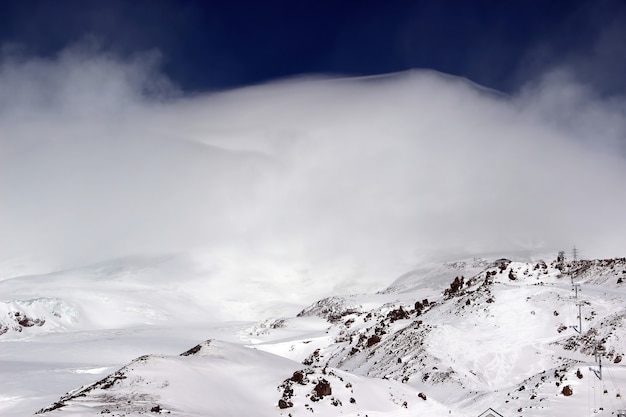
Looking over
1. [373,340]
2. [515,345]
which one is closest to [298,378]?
[515,345]

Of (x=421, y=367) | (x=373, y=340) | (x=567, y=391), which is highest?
(x=373, y=340)

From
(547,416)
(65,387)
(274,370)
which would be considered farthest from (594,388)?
(65,387)

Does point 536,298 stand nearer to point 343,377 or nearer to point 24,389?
point 343,377

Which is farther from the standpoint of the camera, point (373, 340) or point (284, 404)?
point (373, 340)

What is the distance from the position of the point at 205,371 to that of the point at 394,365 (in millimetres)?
32137

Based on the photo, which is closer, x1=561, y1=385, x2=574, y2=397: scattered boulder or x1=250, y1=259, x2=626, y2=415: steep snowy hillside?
x1=561, y1=385, x2=574, y2=397: scattered boulder

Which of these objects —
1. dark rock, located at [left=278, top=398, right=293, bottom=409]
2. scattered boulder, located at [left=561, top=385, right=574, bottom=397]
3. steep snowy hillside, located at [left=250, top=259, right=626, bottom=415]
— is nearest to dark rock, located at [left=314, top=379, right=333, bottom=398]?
dark rock, located at [left=278, top=398, right=293, bottom=409]

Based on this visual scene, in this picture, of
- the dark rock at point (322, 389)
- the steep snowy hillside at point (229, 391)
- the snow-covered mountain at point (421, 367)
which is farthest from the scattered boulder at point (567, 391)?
the dark rock at point (322, 389)

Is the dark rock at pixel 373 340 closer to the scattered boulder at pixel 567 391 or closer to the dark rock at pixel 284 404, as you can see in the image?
the scattered boulder at pixel 567 391

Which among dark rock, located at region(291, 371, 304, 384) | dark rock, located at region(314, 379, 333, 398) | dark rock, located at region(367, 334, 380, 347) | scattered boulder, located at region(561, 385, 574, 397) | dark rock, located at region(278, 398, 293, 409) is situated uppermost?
dark rock, located at region(367, 334, 380, 347)

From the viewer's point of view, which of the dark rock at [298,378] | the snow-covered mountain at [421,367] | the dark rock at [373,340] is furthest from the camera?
the dark rock at [373,340]

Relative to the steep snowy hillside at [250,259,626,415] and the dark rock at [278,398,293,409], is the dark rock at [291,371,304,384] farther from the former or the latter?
the steep snowy hillside at [250,259,626,415]

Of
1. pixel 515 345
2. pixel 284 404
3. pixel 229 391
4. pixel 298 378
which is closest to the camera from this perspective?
pixel 284 404

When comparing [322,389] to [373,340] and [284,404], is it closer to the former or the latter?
[284,404]
